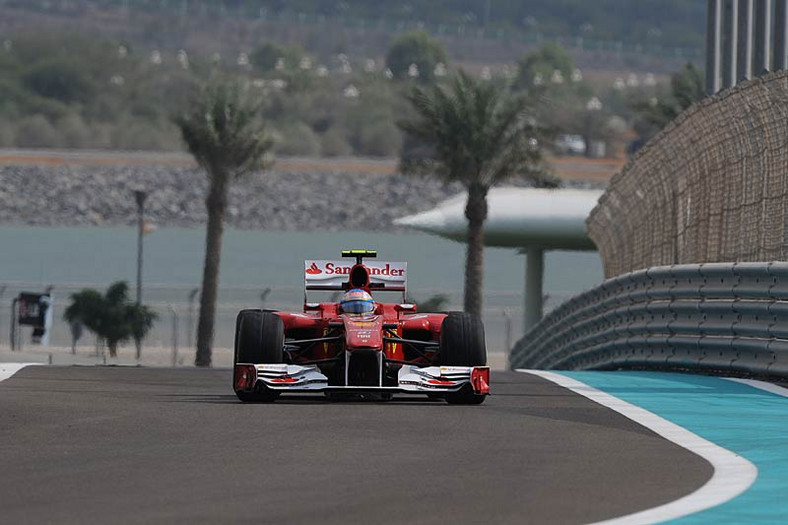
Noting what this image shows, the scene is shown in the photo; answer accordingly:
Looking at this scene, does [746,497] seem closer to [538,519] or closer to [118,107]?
[538,519]

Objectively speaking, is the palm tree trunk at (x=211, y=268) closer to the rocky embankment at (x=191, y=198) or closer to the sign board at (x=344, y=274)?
the sign board at (x=344, y=274)

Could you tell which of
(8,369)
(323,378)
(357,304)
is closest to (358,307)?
(357,304)

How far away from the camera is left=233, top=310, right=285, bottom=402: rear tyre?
15.7 m

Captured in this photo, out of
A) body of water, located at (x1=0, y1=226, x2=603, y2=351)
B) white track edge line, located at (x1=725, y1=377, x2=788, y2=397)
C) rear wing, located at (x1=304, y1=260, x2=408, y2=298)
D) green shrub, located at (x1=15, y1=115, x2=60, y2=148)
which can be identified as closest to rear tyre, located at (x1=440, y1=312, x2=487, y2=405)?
rear wing, located at (x1=304, y1=260, x2=408, y2=298)

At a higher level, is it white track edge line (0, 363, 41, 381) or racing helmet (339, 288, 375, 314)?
racing helmet (339, 288, 375, 314)

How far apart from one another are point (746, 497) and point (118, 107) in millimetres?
185496

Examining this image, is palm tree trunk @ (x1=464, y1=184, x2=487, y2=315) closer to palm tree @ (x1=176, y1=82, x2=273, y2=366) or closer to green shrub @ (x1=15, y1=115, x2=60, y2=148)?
palm tree @ (x1=176, y1=82, x2=273, y2=366)

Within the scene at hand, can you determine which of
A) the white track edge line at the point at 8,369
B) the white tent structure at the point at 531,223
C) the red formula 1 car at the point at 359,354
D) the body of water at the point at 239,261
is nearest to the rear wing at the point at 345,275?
the red formula 1 car at the point at 359,354

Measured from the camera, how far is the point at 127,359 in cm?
5412

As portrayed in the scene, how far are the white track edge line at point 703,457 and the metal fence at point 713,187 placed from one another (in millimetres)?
4257

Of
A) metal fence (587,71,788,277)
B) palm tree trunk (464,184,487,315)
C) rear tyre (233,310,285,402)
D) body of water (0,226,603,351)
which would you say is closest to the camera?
rear tyre (233,310,285,402)

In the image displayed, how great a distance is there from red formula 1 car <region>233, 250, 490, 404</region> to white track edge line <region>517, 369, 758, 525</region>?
4.17ft

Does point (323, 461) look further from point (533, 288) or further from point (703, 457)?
point (533, 288)

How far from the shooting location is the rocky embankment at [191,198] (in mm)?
168125
